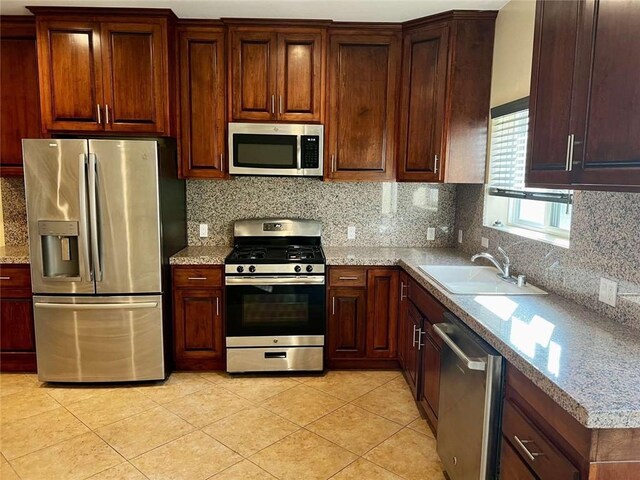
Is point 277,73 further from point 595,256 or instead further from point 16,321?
point 16,321

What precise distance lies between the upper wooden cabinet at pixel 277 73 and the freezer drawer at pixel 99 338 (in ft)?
5.23

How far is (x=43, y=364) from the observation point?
3180 millimetres

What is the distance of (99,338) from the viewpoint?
10.3 feet

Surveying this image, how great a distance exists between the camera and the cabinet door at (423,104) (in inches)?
124

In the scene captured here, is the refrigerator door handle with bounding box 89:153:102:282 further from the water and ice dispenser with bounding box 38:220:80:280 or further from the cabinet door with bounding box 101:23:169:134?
the cabinet door with bounding box 101:23:169:134

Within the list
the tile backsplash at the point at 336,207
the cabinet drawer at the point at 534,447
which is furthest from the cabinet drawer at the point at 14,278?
the cabinet drawer at the point at 534,447

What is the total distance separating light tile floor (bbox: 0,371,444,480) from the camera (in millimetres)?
2324

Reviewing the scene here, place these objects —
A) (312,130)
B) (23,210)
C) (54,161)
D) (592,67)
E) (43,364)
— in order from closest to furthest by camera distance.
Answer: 1. (592,67)
2. (54,161)
3. (43,364)
4. (312,130)
5. (23,210)

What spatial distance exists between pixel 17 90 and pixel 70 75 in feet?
1.84

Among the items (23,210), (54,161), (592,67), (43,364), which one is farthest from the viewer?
(23,210)

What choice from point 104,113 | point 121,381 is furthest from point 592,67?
point 121,381

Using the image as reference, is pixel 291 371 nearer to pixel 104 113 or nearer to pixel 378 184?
pixel 378 184

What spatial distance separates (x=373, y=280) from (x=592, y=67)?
6.82 ft

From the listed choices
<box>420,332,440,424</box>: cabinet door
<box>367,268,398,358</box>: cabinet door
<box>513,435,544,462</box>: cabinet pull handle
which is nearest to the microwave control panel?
<box>367,268,398,358</box>: cabinet door
